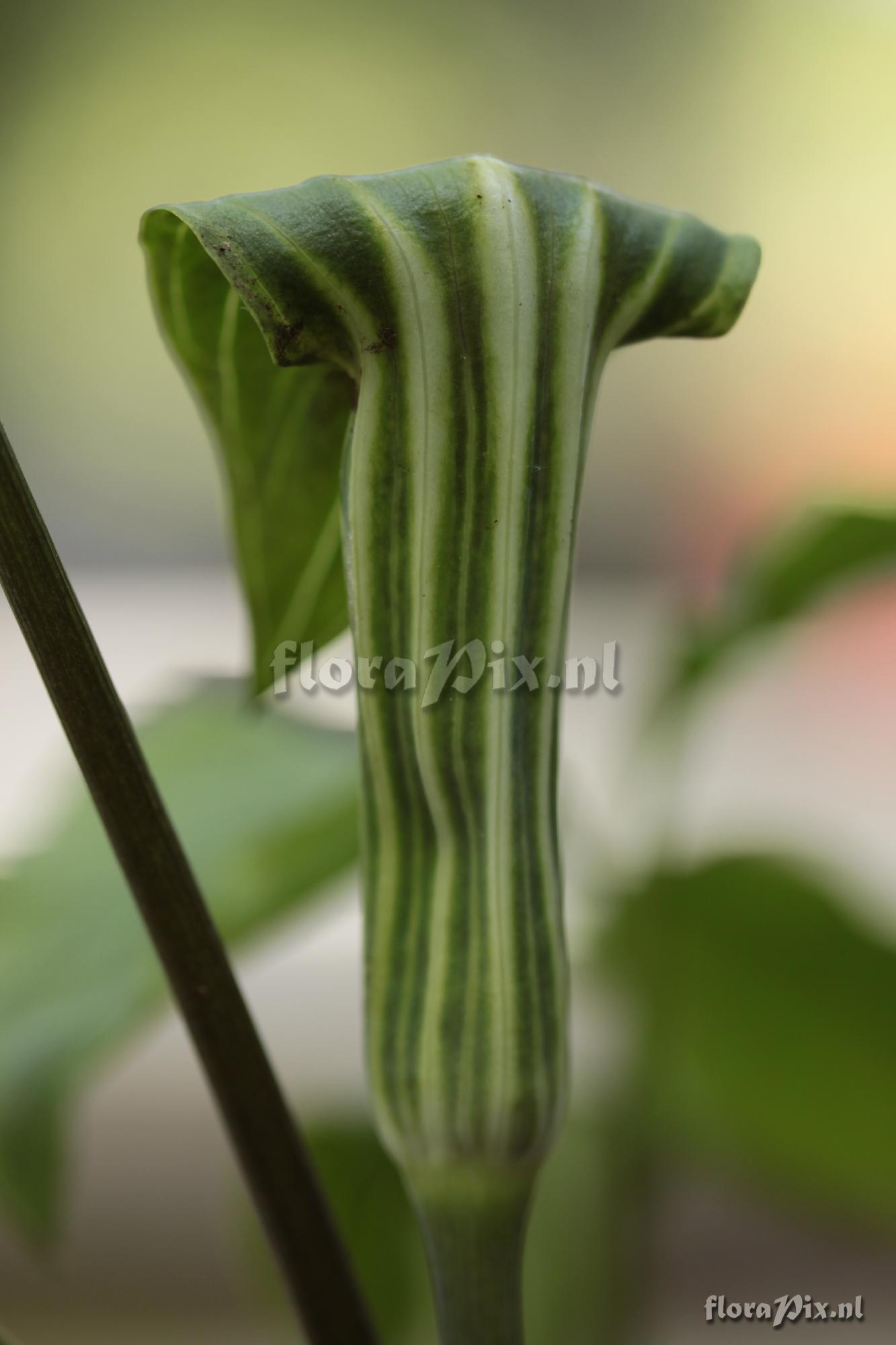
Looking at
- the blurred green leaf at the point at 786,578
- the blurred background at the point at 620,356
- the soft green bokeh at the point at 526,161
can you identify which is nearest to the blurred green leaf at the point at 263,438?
the blurred green leaf at the point at 786,578

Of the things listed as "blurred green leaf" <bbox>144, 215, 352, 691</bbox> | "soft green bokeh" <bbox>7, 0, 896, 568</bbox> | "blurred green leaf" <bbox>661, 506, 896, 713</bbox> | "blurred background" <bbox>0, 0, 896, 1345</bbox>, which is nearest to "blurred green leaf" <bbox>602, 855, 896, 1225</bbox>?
"blurred green leaf" <bbox>661, 506, 896, 713</bbox>

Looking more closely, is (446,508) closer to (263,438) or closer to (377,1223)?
(263,438)

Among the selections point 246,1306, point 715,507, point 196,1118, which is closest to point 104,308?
point 715,507

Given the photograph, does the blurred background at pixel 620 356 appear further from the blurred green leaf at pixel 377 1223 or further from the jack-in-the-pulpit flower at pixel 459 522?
the jack-in-the-pulpit flower at pixel 459 522

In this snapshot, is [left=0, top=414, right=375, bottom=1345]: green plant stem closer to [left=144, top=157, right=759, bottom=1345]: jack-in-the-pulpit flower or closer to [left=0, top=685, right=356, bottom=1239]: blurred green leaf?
[left=144, top=157, right=759, bottom=1345]: jack-in-the-pulpit flower

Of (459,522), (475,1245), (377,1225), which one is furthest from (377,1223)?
(459,522)

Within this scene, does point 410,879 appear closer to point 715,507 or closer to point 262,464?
point 262,464
